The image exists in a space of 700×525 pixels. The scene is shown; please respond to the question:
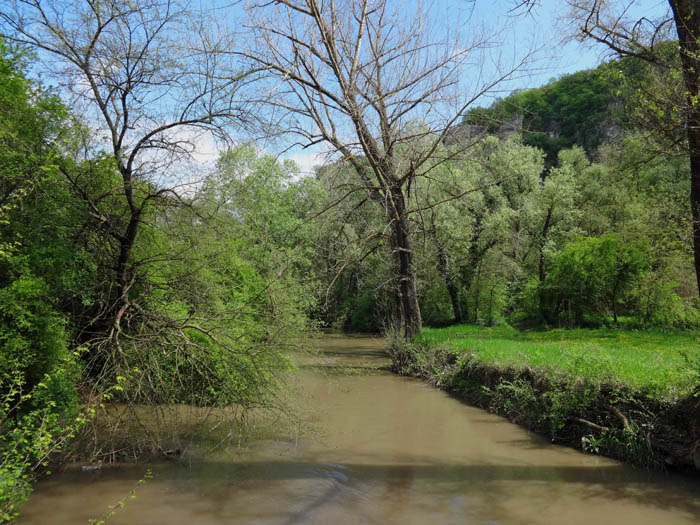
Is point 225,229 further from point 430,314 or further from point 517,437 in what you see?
point 430,314

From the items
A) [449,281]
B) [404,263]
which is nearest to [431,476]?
[404,263]

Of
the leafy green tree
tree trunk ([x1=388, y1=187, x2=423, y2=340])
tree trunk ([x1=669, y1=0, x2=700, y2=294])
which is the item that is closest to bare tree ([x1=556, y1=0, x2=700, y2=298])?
tree trunk ([x1=669, y1=0, x2=700, y2=294])

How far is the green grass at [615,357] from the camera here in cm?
717

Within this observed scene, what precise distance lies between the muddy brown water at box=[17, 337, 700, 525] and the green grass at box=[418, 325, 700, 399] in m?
1.25

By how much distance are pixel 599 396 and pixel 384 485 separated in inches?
146

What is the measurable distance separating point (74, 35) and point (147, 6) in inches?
46.9

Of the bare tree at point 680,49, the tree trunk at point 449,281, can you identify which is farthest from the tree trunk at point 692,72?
the tree trunk at point 449,281

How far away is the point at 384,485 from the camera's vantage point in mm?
6629

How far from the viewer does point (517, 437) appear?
8.57m

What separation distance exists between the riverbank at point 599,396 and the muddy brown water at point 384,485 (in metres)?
0.31

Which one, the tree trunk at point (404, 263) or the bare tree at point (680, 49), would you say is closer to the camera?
the bare tree at point (680, 49)

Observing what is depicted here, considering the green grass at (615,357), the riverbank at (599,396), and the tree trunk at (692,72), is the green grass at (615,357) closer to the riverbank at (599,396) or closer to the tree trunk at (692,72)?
the riverbank at (599,396)

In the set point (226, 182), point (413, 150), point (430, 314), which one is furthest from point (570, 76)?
point (226, 182)

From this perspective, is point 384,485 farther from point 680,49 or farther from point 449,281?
point 449,281
